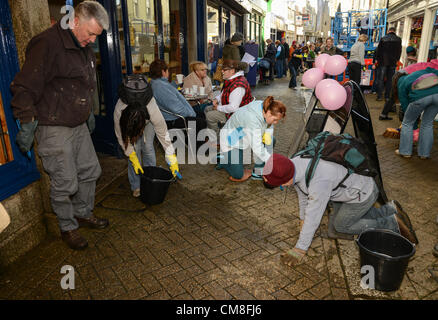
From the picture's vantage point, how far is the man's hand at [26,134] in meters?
2.90

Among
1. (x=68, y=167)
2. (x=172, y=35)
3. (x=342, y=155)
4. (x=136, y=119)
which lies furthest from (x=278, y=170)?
(x=172, y=35)

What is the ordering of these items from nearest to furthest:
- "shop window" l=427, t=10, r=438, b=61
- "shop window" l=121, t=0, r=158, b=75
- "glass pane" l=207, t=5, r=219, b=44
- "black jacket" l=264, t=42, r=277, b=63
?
"shop window" l=121, t=0, r=158, b=75 < "shop window" l=427, t=10, r=438, b=61 < "glass pane" l=207, t=5, r=219, b=44 < "black jacket" l=264, t=42, r=277, b=63

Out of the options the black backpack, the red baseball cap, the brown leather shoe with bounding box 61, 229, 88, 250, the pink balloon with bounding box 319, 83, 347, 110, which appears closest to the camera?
the red baseball cap

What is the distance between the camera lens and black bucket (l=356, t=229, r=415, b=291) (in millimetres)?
2686

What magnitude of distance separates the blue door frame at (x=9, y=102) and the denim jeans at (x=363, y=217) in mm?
3243

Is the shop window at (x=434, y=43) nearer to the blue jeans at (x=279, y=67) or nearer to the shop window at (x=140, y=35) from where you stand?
the blue jeans at (x=279, y=67)

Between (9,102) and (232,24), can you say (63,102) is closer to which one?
(9,102)

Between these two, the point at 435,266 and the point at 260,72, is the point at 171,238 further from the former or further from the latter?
the point at 260,72

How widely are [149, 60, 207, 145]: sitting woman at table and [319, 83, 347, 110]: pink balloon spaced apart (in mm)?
2254

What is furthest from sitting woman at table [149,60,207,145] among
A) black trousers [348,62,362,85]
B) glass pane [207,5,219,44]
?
black trousers [348,62,362,85]

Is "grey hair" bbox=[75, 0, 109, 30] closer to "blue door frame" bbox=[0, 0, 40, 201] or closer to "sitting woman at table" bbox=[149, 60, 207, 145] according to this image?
"blue door frame" bbox=[0, 0, 40, 201]

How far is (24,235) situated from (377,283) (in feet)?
11.1

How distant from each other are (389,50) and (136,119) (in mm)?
10261
